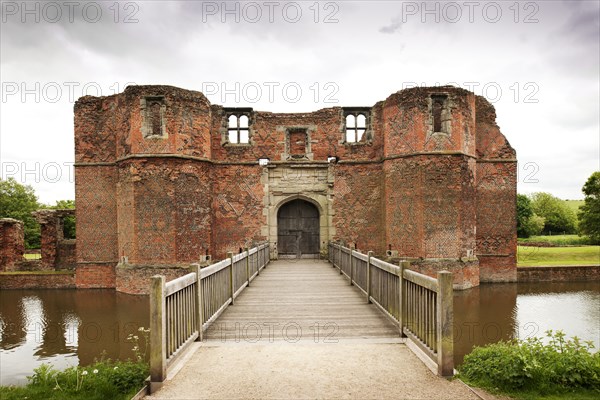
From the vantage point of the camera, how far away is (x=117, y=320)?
12141 millimetres

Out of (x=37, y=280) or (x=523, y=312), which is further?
(x=37, y=280)

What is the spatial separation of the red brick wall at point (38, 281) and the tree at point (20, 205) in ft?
91.5

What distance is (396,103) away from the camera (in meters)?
17.3

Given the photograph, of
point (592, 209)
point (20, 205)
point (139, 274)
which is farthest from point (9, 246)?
point (592, 209)

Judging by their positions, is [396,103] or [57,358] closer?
[57,358]

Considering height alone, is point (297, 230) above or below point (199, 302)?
above

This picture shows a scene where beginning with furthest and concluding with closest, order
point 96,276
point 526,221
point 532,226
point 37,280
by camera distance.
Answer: point 532,226
point 526,221
point 37,280
point 96,276

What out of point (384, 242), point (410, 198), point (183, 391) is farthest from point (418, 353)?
point (384, 242)

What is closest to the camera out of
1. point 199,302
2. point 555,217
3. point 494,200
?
point 199,302

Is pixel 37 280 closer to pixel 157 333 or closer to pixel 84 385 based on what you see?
pixel 84 385

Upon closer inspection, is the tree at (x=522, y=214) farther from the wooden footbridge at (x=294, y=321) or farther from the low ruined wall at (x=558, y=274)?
the wooden footbridge at (x=294, y=321)

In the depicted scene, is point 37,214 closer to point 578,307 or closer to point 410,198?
point 410,198

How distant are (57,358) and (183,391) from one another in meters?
6.77

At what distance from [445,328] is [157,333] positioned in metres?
3.06
